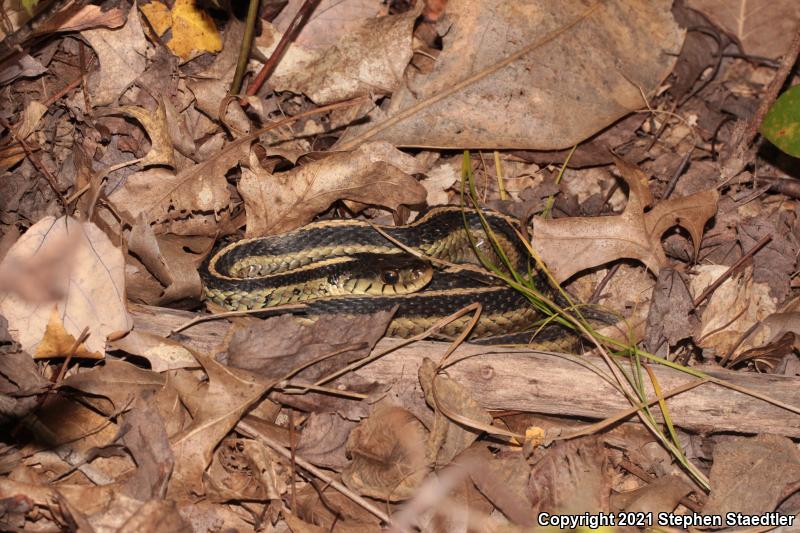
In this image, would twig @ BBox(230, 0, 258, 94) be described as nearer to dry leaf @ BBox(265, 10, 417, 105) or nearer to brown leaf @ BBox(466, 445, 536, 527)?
dry leaf @ BBox(265, 10, 417, 105)

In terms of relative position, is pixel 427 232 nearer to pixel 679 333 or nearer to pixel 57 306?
pixel 679 333

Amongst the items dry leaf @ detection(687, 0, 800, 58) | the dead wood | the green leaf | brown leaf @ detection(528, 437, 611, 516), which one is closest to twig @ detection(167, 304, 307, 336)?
the dead wood

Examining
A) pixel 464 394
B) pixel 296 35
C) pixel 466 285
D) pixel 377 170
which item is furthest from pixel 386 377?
pixel 296 35

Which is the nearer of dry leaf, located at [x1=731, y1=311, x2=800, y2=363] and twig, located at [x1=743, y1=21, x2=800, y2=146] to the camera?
dry leaf, located at [x1=731, y1=311, x2=800, y2=363]

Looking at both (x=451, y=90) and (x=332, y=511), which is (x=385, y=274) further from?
(x=332, y=511)

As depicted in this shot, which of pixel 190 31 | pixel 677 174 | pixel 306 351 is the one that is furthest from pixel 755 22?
pixel 306 351
